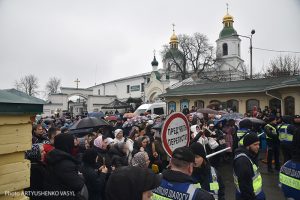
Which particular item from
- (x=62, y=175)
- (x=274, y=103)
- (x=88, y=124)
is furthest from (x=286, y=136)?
(x=274, y=103)

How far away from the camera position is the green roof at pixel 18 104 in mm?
2817

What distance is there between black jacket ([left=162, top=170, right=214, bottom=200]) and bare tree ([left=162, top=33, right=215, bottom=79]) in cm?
5300

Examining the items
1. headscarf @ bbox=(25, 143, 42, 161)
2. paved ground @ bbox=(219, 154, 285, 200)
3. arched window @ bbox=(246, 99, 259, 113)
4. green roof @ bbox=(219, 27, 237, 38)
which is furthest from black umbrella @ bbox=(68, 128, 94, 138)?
green roof @ bbox=(219, 27, 237, 38)

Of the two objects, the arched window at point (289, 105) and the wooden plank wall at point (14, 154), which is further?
the arched window at point (289, 105)

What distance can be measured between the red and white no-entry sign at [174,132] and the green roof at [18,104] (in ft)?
5.38

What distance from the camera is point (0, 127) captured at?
112 inches

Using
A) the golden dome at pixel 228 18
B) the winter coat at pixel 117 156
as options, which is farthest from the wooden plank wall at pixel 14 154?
the golden dome at pixel 228 18

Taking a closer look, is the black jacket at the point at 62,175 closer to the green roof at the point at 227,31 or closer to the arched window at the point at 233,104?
the arched window at the point at 233,104

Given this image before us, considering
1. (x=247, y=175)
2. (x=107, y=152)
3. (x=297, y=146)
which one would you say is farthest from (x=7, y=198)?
(x=297, y=146)

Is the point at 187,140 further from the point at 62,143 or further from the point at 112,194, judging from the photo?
the point at 112,194

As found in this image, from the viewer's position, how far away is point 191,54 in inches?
2248

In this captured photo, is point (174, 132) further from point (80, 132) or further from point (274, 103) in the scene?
point (274, 103)

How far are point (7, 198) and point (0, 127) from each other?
756 millimetres

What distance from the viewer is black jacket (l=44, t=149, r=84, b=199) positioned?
11.9 feet
